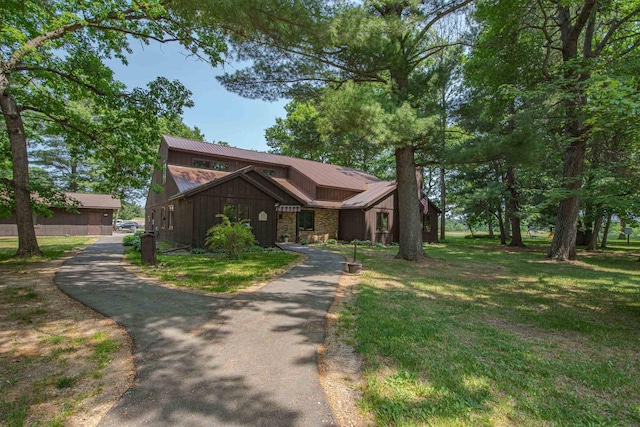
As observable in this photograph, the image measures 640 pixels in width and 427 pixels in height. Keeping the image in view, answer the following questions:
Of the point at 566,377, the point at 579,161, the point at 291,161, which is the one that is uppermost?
the point at 291,161

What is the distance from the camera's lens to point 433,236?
22.2 meters

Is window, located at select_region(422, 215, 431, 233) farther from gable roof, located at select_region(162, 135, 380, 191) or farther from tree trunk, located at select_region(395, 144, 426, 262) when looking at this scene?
tree trunk, located at select_region(395, 144, 426, 262)

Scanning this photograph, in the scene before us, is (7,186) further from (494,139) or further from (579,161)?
(579,161)

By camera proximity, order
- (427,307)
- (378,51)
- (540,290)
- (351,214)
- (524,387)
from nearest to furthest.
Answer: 1. (524,387)
2. (427,307)
3. (540,290)
4. (378,51)
5. (351,214)

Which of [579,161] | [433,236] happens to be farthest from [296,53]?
[433,236]

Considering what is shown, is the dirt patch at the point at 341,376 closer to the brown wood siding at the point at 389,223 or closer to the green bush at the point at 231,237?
the green bush at the point at 231,237

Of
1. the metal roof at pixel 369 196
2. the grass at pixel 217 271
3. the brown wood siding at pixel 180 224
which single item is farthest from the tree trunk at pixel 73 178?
the metal roof at pixel 369 196

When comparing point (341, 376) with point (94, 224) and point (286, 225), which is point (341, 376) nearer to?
point (286, 225)

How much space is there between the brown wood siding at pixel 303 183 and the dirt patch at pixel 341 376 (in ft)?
53.3

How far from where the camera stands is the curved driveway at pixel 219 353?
2443 millimetres

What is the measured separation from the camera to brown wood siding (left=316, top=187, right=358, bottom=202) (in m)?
21.0

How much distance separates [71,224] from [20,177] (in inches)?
735

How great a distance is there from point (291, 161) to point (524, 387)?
22.2 metres

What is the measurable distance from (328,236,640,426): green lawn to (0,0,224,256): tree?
9941mm
